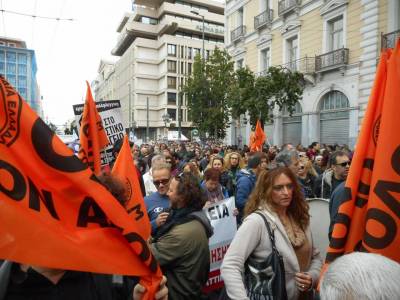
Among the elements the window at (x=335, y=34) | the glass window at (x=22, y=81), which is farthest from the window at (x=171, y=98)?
the window at (x=335, y=34)

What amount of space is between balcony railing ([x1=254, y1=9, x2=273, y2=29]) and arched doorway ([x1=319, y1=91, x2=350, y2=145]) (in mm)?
7131

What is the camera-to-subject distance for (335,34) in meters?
20.9

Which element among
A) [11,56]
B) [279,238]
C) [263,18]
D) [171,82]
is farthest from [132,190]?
[11,56]

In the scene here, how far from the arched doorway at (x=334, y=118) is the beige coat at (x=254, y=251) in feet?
60.8

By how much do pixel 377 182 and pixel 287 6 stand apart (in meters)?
23.6

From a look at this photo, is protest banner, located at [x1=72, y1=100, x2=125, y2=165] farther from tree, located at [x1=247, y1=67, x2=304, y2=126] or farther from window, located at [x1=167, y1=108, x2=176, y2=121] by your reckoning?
window, located at [x1=167, y1=108, x2=176, y2=121]

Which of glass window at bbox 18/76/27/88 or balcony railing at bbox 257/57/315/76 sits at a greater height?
glass window at bbox 18/76/27/88

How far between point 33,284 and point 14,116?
29.4 inches

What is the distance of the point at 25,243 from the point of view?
1.65 metres

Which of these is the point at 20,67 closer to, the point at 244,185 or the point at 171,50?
the point at 171,50

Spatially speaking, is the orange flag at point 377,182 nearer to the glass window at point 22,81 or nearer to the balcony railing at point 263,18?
the balcony railing at point 263,18

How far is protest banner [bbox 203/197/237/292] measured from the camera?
4.13 metres

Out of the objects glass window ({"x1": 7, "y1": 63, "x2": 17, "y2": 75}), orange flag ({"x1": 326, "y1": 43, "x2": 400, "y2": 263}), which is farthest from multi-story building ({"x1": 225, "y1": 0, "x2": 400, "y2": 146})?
glass window ({"x1": 7, "y1": 63, "x2": 17, "y2": 75})

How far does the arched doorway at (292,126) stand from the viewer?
23.4 metres
